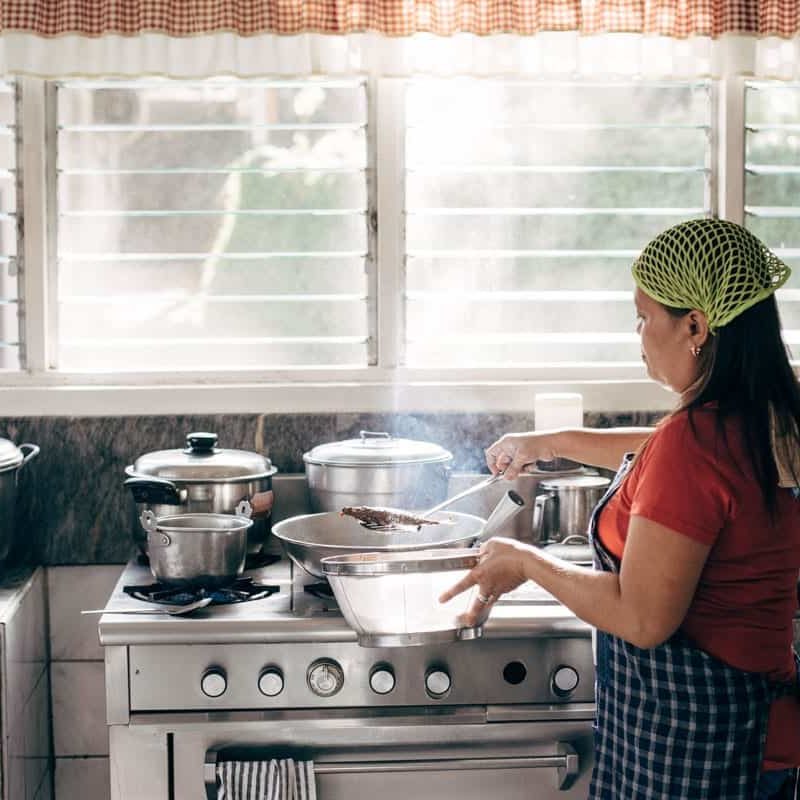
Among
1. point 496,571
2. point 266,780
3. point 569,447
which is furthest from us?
point 569,447

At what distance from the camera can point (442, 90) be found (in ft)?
8.38

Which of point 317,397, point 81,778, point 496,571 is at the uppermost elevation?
point 317,397

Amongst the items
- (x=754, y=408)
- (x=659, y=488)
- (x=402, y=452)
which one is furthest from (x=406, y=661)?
(x=754, y=408)

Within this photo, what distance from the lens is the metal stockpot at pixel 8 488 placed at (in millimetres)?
2143

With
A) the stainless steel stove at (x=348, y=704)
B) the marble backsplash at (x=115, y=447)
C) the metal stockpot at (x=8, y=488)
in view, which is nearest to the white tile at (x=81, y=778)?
the marble backsplash at (x=115, y=447)

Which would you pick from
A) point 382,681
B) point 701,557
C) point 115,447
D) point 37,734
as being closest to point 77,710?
point 37,734

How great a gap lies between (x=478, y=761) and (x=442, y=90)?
1493 millimetres

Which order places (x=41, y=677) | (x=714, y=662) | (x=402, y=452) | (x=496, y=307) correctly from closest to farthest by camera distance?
(x=714, y=662)
(x=402, y=452)
(x=41, y=677)
(x=496, y=307)

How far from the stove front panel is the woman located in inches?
8.7

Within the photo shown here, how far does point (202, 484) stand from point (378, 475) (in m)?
0.35

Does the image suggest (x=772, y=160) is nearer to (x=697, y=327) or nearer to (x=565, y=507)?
(x=565, y=507)

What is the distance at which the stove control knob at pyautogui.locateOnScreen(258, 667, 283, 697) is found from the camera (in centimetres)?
186

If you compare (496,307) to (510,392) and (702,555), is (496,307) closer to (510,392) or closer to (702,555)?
(510,392)

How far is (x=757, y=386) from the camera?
4.91 feet
